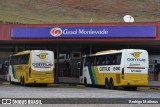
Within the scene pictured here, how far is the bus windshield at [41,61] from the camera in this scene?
113 feet

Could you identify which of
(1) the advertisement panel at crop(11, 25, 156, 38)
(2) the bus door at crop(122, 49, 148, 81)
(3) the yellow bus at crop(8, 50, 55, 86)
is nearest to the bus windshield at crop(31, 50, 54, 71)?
(3) the yellow bus at crop(8, 50, 55, 86)

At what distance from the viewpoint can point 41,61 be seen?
3469 centimetres

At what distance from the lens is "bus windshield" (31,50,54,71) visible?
1356 inches

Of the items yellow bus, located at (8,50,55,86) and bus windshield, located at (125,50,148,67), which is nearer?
bus windshield, located at (125,50,148,67)

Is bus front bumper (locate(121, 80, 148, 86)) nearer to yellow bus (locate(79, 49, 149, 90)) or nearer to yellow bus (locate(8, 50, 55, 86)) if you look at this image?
yellow bus (locate(79, 49, 149, 90))

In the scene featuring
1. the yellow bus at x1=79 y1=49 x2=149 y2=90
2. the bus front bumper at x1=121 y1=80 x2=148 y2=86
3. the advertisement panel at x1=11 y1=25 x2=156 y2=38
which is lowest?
the bus front bumper at x1=121 y1=80 x2=148 y2=86

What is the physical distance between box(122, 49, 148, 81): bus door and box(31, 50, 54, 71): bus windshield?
22.7 ft

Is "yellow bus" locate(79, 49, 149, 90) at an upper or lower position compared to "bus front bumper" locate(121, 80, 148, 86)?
upper

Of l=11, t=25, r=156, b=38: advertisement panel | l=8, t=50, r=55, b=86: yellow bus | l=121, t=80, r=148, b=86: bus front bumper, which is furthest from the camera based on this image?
l=11, t=25, r=156, b=38: advertisement panel

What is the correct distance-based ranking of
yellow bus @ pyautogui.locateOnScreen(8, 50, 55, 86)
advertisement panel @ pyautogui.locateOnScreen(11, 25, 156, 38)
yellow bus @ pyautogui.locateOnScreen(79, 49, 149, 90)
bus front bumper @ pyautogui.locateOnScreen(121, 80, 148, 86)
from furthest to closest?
advertisement panel @ pyautogui.locateOnScreen(11, 25, 156, 38), yellow bus @ pyautogui.locateOnScreen(8, 50, 55, 86), yellow bus @ pyautogui.locateOnScreen(79, 49, 149, 90), bus front bumper @ pyautogui.locateOnScreen(121, 80, 148, 86)

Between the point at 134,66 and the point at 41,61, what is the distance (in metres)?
7.74

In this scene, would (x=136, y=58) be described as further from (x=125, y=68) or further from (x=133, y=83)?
(x=133, y=83)

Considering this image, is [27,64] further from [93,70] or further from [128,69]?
[128,69]

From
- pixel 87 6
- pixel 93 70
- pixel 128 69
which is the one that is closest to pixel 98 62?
pixel 93 70
